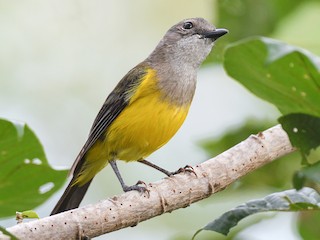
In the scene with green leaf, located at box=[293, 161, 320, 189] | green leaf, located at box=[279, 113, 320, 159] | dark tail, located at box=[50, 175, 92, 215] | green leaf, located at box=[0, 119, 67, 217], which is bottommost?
dark tail, located at box=[50, 175, 92, 215]

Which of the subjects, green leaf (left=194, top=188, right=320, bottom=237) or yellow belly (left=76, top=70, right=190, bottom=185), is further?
yellow belly (left=76, top=70, right=190, bottom=185)

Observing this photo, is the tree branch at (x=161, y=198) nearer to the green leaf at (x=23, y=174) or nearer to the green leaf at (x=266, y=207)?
the green leaf at (x=23, y=174)

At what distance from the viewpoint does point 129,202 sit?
11.3ft

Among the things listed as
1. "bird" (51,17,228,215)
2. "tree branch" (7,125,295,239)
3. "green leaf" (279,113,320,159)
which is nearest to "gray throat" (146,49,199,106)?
"bird" (51,17,228,215)

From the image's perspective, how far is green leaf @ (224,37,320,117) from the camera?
2733 mm

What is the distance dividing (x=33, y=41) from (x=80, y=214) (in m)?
5.99

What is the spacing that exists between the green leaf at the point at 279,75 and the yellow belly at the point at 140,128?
1725 millimetres

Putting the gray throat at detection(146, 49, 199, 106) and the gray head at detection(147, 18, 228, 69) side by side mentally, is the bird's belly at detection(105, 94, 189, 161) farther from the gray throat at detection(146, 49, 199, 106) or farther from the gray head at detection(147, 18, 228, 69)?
the gray head at detection(147, 18, 228, 69)

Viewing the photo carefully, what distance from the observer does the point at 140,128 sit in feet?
15.2

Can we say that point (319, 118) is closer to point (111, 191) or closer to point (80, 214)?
point (80, 214)

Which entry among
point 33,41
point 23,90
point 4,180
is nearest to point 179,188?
point 4,180

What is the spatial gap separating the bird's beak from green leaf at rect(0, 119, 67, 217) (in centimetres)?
190

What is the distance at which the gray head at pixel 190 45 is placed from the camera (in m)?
5.22

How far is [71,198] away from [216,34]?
1.48 m
